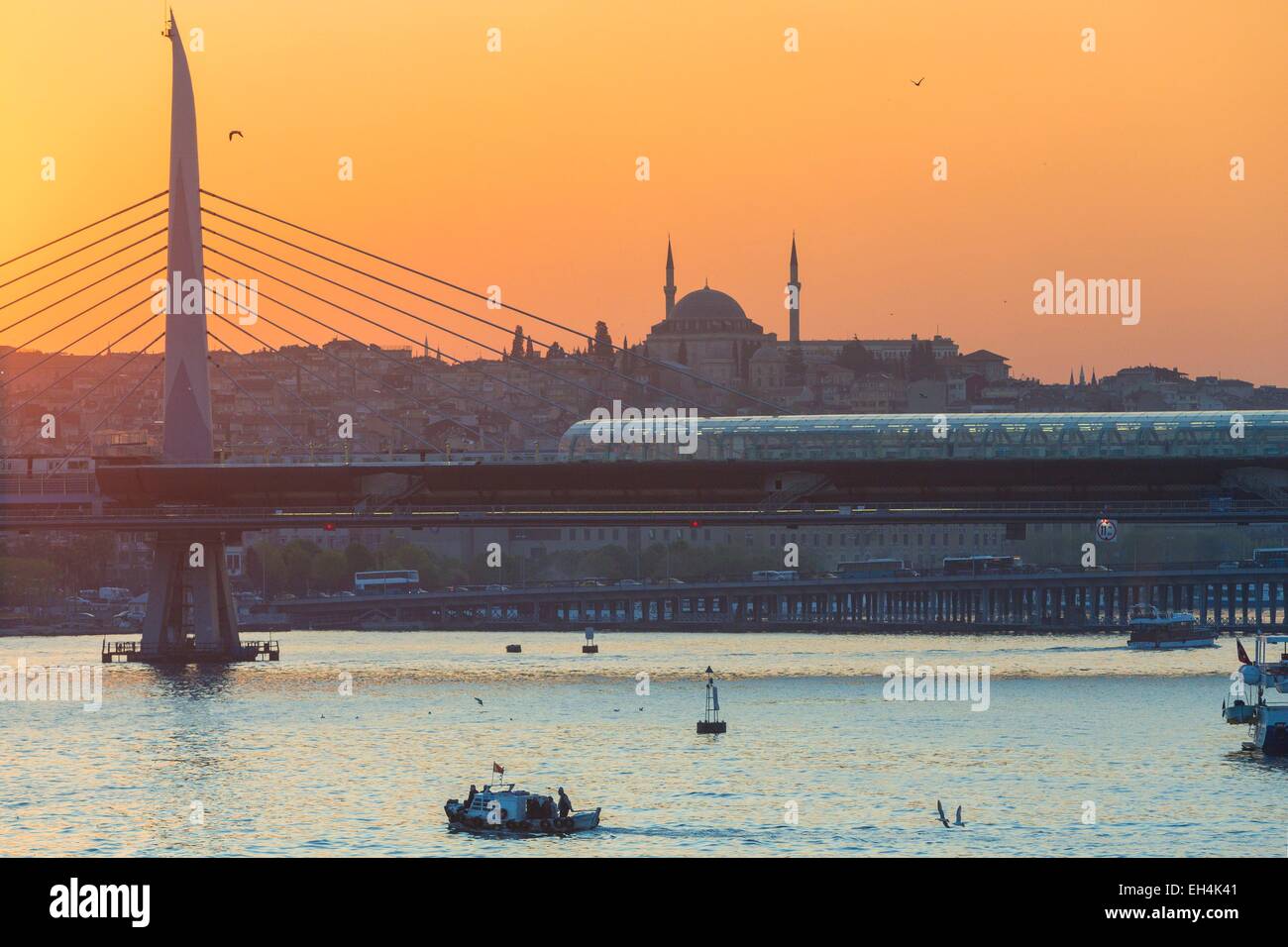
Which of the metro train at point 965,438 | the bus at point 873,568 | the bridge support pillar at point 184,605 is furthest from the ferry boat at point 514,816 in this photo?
the bus at point 873,568

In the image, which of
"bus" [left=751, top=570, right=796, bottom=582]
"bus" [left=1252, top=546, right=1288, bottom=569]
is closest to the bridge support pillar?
"bus" [left=751, top=570, right=796, bottom=582]

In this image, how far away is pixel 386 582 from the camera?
16375cm

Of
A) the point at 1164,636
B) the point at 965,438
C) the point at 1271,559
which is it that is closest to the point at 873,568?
the point at 1271,559

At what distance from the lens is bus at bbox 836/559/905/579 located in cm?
17270

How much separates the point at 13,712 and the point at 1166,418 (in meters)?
42.0

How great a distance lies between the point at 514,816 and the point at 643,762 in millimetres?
11057

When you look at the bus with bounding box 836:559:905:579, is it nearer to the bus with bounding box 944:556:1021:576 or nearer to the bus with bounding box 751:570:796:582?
the bus with bounding box 751:570:796:582

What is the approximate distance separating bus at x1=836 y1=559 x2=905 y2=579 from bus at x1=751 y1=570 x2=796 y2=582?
3.39m

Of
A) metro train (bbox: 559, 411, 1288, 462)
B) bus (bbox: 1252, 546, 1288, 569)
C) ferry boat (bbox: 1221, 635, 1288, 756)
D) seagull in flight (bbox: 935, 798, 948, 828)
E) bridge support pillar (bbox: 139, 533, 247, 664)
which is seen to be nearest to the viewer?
seagull in flight (bbox: 935, 798, 948, 828)

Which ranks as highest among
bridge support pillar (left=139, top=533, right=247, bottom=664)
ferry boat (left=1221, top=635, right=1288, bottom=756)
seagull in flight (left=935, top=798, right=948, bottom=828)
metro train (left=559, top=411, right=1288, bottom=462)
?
metro train (left=559, top=411, right=1288, bottom=462)
